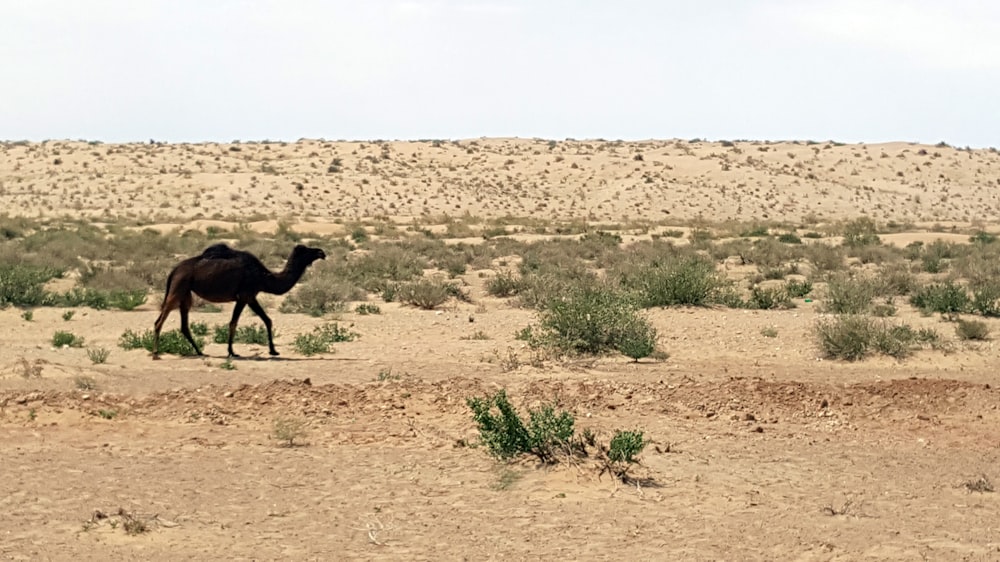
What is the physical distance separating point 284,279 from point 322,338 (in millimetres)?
1261

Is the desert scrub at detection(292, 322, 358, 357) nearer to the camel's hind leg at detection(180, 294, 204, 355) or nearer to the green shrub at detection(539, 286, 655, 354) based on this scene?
the camel's hind leg at detection(180, 294, 204, 355)

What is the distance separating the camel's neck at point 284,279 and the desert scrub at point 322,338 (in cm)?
90

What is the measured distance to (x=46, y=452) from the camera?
10.6m

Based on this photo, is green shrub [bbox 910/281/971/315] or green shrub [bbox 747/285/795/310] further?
green shrub [bbox 747/285/795/310]

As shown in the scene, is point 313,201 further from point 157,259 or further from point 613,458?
point 613,458

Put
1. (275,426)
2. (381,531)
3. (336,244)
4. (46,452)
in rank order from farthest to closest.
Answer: (336,244)
(275,426)
(46,452)
(381,531)

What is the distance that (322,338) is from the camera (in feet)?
56.7

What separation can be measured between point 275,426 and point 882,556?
607cm

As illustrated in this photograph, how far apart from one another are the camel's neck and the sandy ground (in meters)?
0.95

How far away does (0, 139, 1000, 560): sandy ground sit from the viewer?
325 inches

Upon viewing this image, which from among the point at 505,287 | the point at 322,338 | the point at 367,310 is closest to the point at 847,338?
the point at 322,338

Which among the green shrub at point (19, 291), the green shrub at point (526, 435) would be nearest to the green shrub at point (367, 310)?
the green shrub at point (19, 291)

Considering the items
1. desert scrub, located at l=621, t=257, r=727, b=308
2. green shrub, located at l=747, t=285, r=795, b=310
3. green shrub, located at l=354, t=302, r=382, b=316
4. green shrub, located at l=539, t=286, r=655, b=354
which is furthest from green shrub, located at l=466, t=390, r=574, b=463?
green shrub, located at l=747, t=285, r=795, b=310

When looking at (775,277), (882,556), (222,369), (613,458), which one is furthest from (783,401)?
(775,277)
